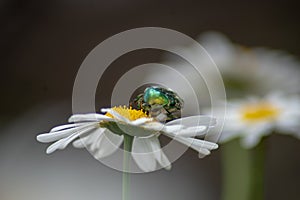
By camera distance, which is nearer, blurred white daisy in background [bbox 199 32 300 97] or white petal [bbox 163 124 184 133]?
white petal [bbox 163 124 184 133]

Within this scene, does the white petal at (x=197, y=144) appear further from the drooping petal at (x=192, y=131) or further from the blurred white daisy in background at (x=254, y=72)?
the blurred white daisy in background at (x=254, y=72)

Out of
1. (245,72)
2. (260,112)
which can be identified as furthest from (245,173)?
(245,72)

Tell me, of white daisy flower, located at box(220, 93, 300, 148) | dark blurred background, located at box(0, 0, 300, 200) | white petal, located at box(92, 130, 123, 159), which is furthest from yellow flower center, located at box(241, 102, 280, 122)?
dark blurred background, located at box(0, 0, 300, 200)

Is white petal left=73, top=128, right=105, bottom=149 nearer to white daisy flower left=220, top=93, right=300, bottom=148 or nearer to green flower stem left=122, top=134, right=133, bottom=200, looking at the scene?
green flower stem left=122, top=134, right=133, bottom=200

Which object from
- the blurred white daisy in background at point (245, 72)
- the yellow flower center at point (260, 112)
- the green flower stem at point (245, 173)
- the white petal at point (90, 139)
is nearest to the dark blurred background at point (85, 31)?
the blurred white daisy in background at point (245, 72)

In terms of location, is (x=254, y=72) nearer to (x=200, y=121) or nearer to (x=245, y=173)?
(x=245, y=173)

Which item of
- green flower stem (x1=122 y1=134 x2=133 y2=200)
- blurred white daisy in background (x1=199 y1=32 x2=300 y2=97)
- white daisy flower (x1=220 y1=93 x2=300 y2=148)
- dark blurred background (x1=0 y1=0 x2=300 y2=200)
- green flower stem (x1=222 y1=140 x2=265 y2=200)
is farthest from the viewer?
dark blurred background (x1=0 y1=0 x2=300 y2=200)

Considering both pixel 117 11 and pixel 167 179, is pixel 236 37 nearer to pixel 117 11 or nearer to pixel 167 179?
pixel 117 11
